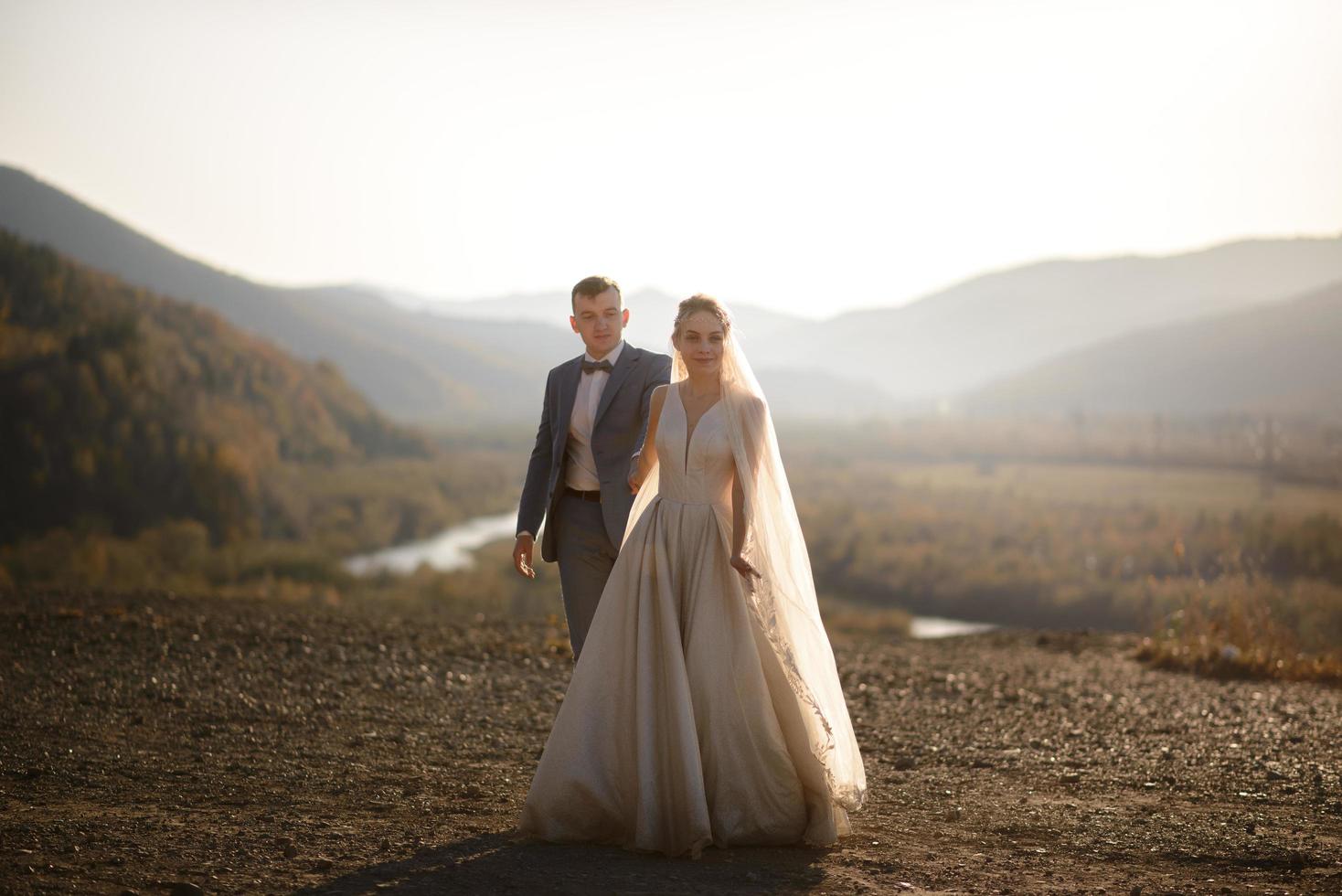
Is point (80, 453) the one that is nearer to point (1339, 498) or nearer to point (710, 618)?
point (710, 618)

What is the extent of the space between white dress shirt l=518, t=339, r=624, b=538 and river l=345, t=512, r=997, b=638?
25758 millimetres

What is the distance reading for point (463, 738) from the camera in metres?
6.98

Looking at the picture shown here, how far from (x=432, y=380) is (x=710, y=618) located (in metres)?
148

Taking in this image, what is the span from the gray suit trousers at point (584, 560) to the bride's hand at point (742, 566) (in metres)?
0.91

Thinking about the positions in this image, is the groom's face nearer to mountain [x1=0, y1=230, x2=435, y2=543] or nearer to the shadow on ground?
the shadow on ground

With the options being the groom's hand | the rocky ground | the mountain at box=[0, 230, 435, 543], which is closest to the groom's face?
the groom's hand

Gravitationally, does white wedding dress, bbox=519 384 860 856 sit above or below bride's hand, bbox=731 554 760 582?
below

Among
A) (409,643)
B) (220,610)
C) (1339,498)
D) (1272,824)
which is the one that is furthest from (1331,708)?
(1339,498)


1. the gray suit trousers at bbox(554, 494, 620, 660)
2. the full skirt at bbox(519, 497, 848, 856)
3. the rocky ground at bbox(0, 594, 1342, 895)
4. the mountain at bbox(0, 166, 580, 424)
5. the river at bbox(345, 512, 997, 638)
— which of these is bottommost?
the river at bbox(345, 512, 997, 638)

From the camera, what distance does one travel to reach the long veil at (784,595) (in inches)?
192

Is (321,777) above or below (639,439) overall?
below

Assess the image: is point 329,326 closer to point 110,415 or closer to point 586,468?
point 110,415

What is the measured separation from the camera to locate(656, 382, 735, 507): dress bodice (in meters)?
5.02

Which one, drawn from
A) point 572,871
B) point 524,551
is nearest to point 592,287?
point 524,551
